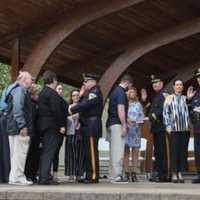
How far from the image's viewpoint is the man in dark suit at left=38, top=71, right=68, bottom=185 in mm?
9148

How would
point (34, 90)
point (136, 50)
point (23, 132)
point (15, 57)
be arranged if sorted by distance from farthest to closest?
1. point (136, 50)
2. point (15, 57)
3. point (34, 90)
4. point (23, 132)

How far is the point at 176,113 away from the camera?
965cm

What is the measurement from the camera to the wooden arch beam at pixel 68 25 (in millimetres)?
13133

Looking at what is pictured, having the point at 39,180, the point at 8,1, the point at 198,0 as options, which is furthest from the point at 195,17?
the point at 39,180

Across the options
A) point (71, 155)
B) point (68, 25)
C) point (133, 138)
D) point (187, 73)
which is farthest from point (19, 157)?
point (187, 73)

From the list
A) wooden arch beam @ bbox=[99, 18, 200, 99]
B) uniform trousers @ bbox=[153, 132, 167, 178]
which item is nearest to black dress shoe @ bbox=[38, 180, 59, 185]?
uniform trousers @ bbox=[153, 132, 167, 178]

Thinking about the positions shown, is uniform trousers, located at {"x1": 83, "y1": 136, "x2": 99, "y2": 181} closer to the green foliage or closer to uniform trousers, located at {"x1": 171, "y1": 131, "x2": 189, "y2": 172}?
uniform trousers, located at {"x1": 171, "y1": 131, "x2": 189, "y2": 172}

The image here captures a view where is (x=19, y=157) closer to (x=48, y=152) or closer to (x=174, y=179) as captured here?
(x=48, y=152)

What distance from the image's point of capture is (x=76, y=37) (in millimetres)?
15766

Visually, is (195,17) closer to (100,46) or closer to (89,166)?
(100,46)

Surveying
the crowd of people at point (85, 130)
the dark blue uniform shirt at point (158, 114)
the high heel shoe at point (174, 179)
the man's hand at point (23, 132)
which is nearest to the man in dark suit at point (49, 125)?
the crowd of people at point (85, 130)

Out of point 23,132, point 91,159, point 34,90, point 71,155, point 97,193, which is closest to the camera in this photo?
point 97,193

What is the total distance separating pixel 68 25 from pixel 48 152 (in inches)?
207

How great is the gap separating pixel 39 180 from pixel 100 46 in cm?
793
